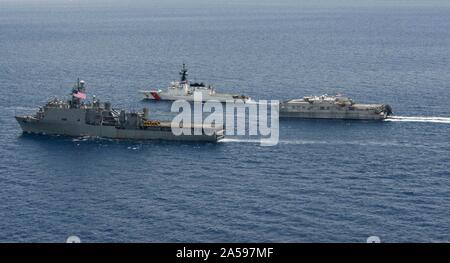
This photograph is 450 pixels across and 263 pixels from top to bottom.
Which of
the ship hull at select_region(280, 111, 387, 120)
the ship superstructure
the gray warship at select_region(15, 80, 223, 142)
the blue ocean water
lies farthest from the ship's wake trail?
the ship superstructure

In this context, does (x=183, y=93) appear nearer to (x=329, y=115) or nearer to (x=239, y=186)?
(x=329, y=115)

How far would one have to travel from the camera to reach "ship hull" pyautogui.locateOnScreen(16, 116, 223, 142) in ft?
468

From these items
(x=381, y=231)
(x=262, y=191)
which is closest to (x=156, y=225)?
(x=262, y=191)

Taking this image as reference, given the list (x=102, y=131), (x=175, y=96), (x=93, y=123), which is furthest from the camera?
(x=175, y=96)

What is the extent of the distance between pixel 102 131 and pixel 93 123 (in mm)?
2526

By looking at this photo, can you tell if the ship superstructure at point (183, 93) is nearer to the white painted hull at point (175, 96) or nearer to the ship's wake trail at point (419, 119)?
the white painted hull at point (175, 96)

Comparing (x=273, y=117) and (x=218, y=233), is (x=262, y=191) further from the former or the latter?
(x=273, y=117)

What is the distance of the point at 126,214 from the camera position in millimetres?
97438

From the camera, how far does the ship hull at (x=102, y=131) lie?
142500 millimetres

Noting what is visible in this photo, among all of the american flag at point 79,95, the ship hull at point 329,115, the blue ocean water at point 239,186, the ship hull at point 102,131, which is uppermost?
the american flag at point 79,95

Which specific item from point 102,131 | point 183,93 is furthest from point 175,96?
point 102,131

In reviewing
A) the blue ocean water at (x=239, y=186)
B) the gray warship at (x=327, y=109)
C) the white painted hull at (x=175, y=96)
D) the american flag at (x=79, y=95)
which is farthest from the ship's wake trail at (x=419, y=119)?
the american flag at (x=79, y=95)

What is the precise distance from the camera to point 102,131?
146250 millimetres

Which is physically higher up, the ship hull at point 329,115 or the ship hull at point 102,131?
the ship hull at point 329,115
